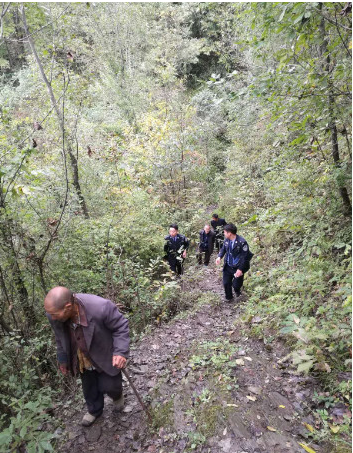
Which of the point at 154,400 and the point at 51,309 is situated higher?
the point at 51,309

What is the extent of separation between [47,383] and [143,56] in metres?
24.2

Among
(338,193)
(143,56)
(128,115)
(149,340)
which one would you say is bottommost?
(149,340)

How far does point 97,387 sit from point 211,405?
61.5 inches

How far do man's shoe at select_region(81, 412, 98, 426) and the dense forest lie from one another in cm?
41

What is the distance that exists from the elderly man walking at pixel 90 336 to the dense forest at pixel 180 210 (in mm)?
633

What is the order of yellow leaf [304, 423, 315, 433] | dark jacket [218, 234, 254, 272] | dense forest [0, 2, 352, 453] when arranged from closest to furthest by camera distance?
yellow leaf [304, 423, 315, 433], dense forest [0, 2, 352, 453], dark jacket [218, 234, 254, 272]

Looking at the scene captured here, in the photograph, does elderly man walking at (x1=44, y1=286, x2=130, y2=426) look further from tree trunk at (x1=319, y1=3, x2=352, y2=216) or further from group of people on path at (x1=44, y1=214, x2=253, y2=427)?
tree trunk at (x1=319, y1=3, x2=352, y2=216)

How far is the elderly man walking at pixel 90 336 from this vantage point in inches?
130

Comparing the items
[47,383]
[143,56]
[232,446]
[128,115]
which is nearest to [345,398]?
[232,446]

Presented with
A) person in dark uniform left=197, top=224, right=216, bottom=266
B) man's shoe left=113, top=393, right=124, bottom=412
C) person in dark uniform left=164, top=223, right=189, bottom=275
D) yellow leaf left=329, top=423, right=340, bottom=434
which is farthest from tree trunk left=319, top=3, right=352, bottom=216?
person in dark uniform left=197, top=224, right=216, bottom=266

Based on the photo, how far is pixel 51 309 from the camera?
3072 mm

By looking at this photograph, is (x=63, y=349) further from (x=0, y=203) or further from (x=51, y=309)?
(x=0, y=203)

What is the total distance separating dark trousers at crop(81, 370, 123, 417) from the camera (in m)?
3.73

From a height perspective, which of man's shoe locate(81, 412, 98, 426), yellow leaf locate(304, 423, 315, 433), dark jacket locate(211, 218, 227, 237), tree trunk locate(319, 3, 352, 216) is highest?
tree trunk locate(319, 3, 352, 216)
